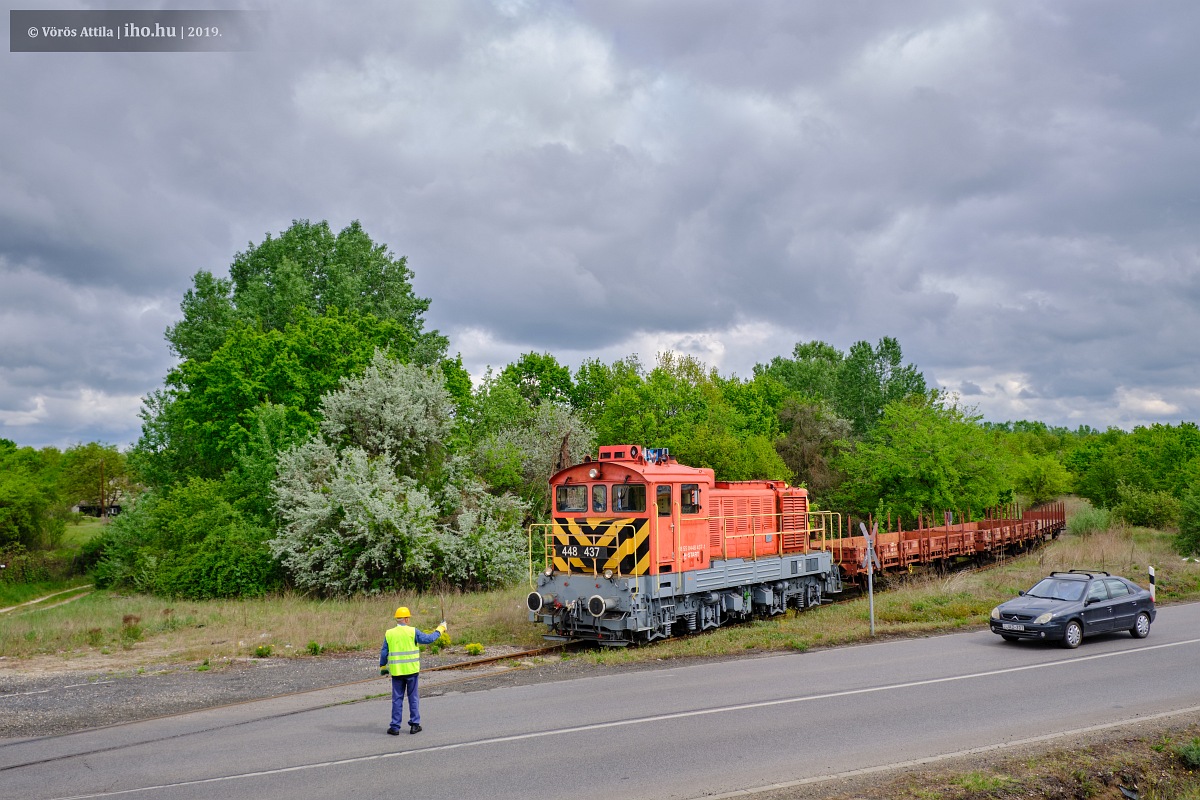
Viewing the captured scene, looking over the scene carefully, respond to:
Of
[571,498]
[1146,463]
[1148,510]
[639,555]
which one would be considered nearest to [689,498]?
[639,555]

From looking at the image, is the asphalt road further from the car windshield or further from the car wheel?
the car windshield

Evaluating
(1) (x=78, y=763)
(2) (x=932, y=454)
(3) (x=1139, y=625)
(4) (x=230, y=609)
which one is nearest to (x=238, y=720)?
(1) (x=78, y=763)

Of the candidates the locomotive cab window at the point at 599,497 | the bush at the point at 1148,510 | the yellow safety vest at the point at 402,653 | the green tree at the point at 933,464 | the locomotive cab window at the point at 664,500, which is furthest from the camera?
the bush at the point at 1148,510

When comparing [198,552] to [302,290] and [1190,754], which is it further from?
[1190,754]

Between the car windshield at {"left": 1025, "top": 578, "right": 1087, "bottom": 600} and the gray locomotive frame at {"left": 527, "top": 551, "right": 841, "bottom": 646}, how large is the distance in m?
5.99

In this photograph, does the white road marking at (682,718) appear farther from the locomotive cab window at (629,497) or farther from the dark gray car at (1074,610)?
Result: the locomotive cab window at (629,497)

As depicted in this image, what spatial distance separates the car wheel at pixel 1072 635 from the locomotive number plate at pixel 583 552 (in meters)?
9.37

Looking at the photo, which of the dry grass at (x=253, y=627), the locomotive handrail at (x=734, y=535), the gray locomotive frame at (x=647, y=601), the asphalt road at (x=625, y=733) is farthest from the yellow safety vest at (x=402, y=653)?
the dry grass at (x=253, y=627)

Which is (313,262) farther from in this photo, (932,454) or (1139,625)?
(1139,625)

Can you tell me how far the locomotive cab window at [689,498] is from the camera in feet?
58.4

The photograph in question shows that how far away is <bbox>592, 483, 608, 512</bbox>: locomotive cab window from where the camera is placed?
17.3 m

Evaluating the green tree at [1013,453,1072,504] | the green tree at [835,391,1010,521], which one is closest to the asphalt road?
the green tree at [835,391,1010,521]

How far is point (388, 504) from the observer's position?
26.3 m

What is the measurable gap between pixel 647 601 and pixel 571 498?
2859 millimetres
